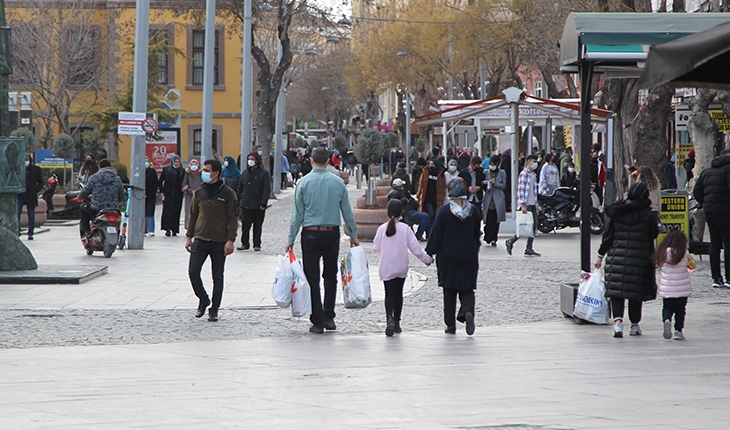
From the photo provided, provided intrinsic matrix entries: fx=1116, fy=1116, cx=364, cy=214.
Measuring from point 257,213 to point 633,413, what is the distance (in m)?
13.8

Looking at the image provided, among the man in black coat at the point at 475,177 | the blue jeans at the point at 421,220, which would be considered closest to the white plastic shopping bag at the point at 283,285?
the blue jeans at the point at 421,220

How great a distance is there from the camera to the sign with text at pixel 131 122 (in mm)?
19469

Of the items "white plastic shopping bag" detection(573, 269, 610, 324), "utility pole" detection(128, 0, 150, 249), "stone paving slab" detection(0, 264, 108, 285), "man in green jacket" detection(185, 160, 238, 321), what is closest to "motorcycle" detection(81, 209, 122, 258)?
"utility pole" detection(128, 0, 150, 249)

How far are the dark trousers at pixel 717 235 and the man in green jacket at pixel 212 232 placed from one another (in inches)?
252

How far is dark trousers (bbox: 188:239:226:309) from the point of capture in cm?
1145

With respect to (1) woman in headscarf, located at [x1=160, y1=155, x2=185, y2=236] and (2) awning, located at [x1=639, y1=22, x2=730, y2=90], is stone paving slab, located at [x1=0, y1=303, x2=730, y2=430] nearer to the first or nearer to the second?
(2) awning, located at [x1=639, y1=22, x2=730, y2=90]

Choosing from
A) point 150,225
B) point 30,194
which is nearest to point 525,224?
point 150,225

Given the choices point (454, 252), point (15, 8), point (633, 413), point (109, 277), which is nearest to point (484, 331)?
point (454, 252)

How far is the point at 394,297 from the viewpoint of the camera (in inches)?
420

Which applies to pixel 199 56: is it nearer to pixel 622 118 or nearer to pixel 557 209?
pixel 622 118

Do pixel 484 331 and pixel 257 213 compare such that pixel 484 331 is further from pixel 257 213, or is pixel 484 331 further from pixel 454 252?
pixel 257 213

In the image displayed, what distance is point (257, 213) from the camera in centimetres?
2003

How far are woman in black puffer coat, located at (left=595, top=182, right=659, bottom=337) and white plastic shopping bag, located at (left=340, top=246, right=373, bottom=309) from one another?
2256 millimetres

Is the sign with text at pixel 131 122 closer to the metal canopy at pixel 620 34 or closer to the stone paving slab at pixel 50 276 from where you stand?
the stone paving slab at pixel 50 276
